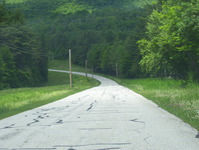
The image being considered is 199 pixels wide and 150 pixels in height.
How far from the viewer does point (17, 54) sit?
7200 centimetres

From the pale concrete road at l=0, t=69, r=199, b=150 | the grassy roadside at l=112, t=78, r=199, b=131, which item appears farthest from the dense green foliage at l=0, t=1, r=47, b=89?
the pale concrete road at l=0, t=69, r=199, b=150

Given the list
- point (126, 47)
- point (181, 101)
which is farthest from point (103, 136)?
point (126, 47)

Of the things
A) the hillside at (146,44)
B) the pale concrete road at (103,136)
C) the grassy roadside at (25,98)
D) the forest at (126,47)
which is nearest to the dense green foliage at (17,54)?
the forest at (126,47)

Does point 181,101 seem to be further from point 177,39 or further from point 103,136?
point 177,39

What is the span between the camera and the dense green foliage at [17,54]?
2525 inches

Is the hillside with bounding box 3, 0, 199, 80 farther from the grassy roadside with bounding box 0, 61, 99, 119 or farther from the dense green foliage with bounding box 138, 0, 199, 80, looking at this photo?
the grassy roadside with bounding box 0, 61, 99, 119

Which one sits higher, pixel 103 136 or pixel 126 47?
pixel 126 47

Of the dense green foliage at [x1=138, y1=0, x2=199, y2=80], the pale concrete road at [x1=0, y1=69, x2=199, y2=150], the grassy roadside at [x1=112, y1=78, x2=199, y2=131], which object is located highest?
the dense green foliage at [x1=138, y1=0, x2=199, y2=80]

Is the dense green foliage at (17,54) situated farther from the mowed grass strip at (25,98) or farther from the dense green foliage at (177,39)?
the dense green foliage at (177,39)

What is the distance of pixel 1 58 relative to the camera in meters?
60.2

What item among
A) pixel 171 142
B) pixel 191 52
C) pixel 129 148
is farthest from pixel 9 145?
pixel 191 52

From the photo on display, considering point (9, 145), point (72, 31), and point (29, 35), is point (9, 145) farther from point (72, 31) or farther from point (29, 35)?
point (72, 31)

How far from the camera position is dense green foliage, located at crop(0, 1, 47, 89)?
64125mm

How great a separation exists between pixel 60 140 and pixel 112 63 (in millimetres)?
104945
